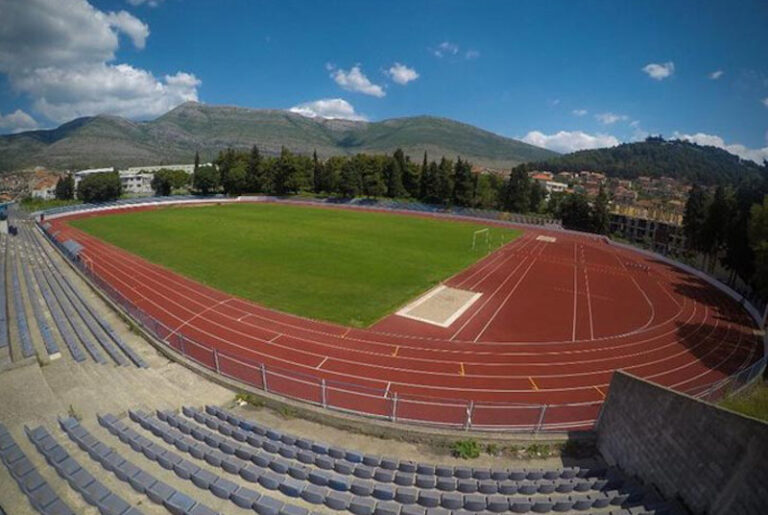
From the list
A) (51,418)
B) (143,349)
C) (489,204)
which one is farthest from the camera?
(489,204)

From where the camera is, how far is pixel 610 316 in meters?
23.9

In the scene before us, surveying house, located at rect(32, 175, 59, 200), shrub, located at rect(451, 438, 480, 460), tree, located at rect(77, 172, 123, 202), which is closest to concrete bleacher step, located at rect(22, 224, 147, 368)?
shrub, located at rect(451, 438, 480, 460)

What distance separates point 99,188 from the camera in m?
72.8

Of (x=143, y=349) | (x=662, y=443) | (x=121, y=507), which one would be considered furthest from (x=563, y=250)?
(x=121, y=507)

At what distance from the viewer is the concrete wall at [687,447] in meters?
6.67

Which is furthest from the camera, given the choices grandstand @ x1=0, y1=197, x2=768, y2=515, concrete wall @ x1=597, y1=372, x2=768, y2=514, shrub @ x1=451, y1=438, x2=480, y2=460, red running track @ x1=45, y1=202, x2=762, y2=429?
red running track @ x1=45, y1=202, x2=762, y2=429

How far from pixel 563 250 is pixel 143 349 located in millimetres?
43019

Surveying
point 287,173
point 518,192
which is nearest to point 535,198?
point 518,192

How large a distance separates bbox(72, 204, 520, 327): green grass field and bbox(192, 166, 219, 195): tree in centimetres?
2333

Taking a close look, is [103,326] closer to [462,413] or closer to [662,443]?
[462,413]

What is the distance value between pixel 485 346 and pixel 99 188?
8223cm

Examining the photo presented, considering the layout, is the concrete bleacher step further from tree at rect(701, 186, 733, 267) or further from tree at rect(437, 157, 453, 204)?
tree at rect(437, 157, 453, 204)

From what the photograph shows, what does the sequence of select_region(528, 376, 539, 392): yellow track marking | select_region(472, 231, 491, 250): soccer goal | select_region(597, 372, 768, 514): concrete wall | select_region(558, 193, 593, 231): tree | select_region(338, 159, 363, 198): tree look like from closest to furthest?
1. select_region(597, 372, 768, 514): concrete wall
2. select_region(528, 376, 539, 392): yellow track marking
3. select_region(472, 231, 491, 250): soccer goal
4. select_region(558, 193, 593, 231): tree
5. select_region(338, 159, 363, 198): tree

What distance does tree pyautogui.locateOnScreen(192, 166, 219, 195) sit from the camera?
8438 cm
